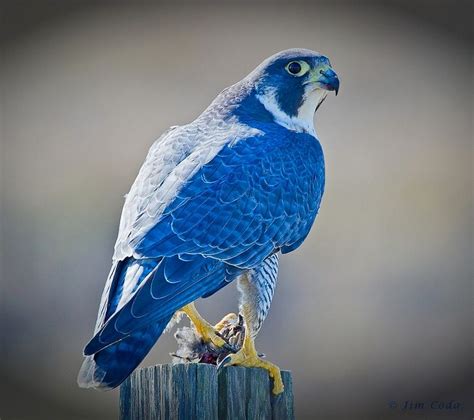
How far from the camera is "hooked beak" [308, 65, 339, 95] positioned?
6.67 m

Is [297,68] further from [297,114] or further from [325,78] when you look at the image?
[297,114]

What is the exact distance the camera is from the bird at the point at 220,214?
5.25 meters

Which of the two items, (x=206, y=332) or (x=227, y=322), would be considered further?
(x=227, y=322)

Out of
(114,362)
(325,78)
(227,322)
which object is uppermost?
(325,78)

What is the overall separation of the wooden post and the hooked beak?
7.22 ft

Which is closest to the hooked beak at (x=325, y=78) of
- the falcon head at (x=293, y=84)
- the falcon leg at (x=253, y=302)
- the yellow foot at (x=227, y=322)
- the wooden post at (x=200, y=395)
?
the falcon head at (x=293, y=84)

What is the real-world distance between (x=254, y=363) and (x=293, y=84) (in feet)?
6.93

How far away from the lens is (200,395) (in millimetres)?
5129

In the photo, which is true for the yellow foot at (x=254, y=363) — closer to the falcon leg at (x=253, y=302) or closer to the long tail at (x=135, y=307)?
the falcon leg at (x=253, y=302)

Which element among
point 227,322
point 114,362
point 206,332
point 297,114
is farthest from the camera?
point 297,114

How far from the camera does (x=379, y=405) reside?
12336 mm

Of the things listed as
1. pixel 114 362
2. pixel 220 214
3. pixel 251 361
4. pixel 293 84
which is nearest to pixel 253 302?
pixel 251 361

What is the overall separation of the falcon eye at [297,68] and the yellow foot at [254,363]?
6.75 ft

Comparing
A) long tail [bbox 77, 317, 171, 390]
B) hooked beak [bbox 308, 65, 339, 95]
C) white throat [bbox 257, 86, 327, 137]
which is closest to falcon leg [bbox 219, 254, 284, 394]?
long tail [bbox 77, 317, 171, 390]
